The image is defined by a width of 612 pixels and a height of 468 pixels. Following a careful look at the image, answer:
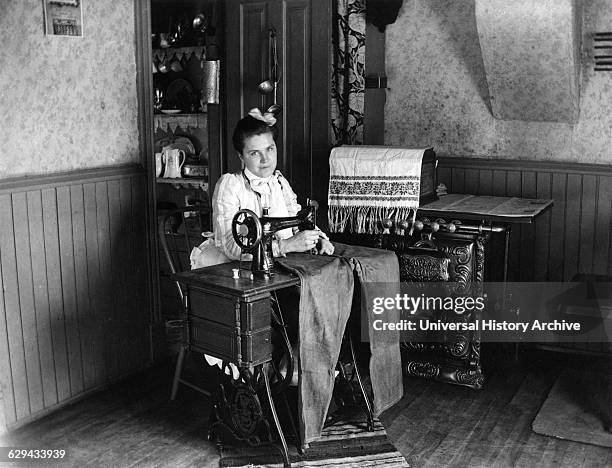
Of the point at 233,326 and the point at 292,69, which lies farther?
the point at 292,69

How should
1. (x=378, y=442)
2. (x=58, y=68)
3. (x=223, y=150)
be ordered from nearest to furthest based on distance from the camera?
(x=378, y=442)
(x=58, y=68)
(x=223, y=150)

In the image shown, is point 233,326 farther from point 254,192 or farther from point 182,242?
point 182,242

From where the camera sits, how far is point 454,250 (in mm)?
4207

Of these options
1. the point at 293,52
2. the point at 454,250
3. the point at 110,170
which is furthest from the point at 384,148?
the point at 110,170

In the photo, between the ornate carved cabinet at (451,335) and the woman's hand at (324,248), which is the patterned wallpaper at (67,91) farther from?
the ornate carved cabinet at (451,335)

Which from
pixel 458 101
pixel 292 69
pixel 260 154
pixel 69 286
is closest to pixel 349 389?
pixel 260 154

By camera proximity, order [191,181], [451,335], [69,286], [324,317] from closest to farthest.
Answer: [324,317] → [69,286] → [451,335] → [191,181]

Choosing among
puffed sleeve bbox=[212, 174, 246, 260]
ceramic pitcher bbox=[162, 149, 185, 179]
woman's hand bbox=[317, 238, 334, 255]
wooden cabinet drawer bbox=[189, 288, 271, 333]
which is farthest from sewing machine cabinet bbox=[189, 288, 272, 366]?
ceramic pitcher bbox=[162, 149, 185, 179]

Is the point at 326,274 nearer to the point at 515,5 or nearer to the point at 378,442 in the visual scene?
the point at 378,442

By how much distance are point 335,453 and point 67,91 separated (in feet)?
7.48

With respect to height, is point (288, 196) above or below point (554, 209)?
above

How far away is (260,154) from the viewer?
144 inches

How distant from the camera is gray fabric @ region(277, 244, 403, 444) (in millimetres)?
3312

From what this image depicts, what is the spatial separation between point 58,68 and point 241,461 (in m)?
2.16
